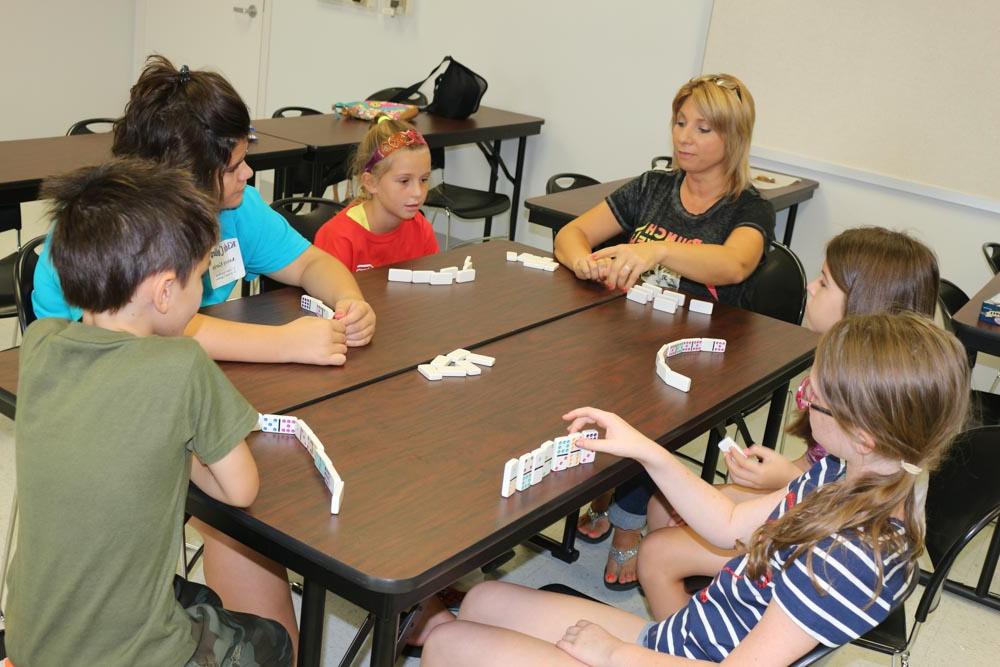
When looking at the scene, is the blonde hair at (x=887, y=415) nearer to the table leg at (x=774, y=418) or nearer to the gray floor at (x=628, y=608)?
the table leg at (x=774, y=418)

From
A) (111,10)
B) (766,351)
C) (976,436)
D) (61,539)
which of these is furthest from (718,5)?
(111,10)

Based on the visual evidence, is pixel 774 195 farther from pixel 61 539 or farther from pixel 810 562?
pixel 61 539

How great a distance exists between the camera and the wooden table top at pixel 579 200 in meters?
3.52

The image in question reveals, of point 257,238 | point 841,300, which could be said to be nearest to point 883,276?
point 841,300

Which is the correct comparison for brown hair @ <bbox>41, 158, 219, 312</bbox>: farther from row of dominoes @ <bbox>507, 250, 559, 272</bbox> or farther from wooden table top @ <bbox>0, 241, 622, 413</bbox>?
row of dominoes @ <bbox>507, 250, 559, 272</bbox>

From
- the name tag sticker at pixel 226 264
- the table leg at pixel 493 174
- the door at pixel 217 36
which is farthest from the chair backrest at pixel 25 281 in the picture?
the door at pixel 217 36

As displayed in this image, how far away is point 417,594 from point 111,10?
6.80 meters

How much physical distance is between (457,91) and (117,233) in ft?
12.7

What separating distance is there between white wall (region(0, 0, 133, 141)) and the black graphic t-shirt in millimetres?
5211

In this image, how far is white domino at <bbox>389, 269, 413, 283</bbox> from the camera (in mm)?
2406

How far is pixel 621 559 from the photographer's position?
2621 mm

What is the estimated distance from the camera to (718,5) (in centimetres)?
454

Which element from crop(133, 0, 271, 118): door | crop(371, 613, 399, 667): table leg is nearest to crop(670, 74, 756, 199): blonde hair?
crop(371, 613, 399, 667): table leg

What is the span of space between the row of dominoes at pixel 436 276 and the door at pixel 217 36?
423 centimetres
